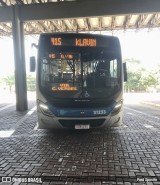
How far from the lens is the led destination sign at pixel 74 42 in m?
7.21

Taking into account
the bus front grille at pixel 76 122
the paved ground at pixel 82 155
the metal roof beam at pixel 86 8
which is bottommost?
the paved ground at pixel 82 155

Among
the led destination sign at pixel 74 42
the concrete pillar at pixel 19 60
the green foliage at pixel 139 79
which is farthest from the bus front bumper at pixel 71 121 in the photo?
the green foliage at pixel 139 79

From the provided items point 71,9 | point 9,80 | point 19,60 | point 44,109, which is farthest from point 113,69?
point 9,80

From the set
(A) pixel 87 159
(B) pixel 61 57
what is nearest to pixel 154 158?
(A) pixel 87 159

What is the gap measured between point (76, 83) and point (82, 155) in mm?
2173

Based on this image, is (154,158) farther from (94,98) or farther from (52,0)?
(52,0)

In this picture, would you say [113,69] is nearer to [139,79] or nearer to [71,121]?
[71,121]

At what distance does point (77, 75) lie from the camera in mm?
7086

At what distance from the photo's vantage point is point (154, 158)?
5.42m

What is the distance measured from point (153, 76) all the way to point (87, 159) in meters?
36.6

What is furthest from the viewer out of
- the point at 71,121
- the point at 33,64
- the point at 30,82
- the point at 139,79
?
the point at 30,82

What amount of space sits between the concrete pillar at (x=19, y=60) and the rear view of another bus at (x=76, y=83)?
6715 mm

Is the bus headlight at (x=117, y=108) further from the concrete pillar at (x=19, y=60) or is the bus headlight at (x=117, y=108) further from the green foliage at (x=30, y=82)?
the green foliage at (x=30, y=82)

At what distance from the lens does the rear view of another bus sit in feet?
23.0
